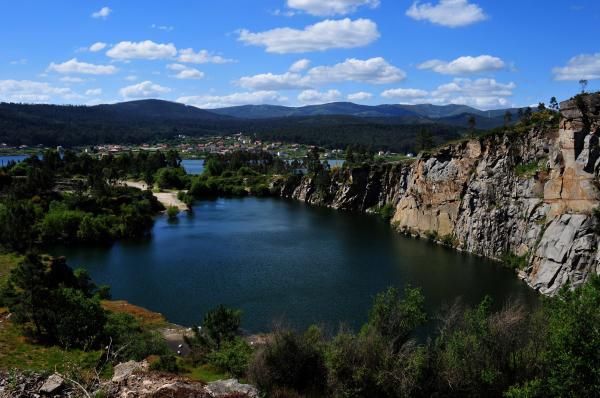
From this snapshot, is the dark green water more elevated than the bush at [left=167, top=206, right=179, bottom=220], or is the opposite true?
the bush at [left=167, top=206, right=179, bottom=220]

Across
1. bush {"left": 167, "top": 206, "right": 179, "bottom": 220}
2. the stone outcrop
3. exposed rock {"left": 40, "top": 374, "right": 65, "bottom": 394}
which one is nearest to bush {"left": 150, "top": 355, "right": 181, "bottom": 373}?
the stone outcrop

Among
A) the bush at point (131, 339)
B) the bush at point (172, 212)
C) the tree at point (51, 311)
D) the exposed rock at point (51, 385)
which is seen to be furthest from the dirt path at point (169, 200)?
the exposed rock at point (51, 385)

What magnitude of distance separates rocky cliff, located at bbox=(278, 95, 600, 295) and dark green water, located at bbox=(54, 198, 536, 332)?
10.3 ft

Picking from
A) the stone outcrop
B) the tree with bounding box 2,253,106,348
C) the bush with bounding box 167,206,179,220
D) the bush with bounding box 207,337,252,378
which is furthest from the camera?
the bush with bounding box 167,206,179,220

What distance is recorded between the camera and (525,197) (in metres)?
56.9

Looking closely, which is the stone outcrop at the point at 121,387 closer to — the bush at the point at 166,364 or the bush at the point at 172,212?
the bush at the point at 166,364

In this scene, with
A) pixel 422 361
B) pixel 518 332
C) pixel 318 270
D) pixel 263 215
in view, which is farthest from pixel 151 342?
pixel 263 215

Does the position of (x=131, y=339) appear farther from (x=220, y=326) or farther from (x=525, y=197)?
(x=525, y=197)

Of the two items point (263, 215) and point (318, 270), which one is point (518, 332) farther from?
point (263, 215)

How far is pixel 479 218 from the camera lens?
62.5 meters

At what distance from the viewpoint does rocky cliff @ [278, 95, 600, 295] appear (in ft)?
153

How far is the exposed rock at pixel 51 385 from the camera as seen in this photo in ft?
44.1

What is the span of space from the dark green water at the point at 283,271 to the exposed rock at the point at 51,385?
16.9 metres

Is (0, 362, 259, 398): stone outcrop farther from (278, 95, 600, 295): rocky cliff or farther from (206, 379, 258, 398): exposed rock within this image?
(278, 95, 600, 295): rocky cliff
